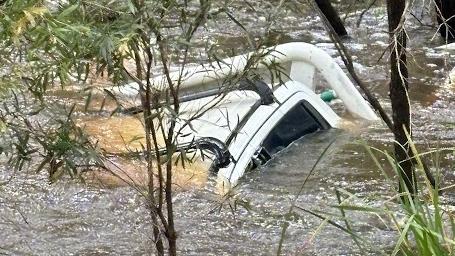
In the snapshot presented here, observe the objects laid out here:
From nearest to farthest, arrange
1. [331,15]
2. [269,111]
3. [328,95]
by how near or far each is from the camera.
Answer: [269,111], [328,95], [331,15]

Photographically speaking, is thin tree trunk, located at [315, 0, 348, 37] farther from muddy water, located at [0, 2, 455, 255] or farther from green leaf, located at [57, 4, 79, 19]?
green leaf, located at [57, 4, 79, 19]

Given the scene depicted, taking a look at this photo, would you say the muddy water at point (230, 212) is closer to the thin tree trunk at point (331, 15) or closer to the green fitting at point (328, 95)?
the green fitting at point (328, 95)

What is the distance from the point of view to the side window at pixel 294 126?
6.59 meters

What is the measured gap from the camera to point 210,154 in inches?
214

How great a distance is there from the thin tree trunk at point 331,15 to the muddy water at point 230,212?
341 cm

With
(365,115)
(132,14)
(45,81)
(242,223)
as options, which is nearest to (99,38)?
(132,14)

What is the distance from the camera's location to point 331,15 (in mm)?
11117

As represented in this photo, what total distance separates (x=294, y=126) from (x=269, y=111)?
65 cm

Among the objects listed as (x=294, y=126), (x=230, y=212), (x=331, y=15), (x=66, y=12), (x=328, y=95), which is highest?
(x=66, y=12)

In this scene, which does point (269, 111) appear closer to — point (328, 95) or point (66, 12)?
point (328, 95)

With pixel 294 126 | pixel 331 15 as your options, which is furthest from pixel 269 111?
pixel 331 15

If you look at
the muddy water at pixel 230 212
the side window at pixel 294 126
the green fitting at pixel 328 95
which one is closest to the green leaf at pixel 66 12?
the muddy water at pixel 230 212

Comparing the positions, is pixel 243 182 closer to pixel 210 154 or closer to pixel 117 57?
pixel 210 154

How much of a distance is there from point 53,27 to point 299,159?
4307 millimetres
